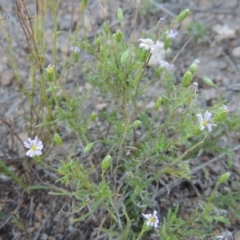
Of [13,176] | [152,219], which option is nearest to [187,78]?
[152,219]

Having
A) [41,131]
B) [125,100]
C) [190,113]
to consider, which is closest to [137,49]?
[125,100]

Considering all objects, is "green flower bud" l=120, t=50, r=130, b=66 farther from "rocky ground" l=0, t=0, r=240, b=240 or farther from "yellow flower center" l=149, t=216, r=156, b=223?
"yellow flower center" l=149, t=216, r=156, b=223

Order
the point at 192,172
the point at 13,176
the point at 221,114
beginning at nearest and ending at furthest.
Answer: the point at 221,114 → the point at 13,176 → the point at 192,172

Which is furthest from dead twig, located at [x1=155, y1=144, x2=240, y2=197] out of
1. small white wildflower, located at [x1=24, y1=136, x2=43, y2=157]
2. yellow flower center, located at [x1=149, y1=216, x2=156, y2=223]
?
small white wildflower, located at [x1=24, y1=136, x2=43, y2=157]

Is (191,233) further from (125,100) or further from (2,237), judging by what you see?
(2,237)

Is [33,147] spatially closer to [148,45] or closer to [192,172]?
[148,45]

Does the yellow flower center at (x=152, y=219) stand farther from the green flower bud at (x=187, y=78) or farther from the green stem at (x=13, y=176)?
the green stem at (x=13, y=176)

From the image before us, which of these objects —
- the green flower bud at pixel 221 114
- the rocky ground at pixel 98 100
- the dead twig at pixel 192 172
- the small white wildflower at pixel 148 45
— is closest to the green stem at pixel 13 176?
the rocky ground at pixel 98 100

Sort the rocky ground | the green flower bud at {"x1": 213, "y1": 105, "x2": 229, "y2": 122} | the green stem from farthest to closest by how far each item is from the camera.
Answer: the rocky ground
the green stem
the green flower bud at {"x1": 213, "y1": 105, "x2": 229, "y2": 122}
